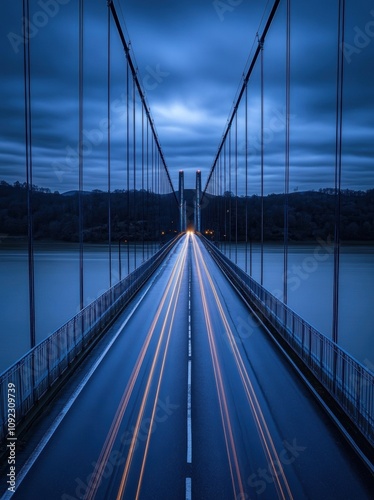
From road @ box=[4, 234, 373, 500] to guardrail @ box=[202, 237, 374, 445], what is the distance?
51cm

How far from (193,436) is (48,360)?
406cm

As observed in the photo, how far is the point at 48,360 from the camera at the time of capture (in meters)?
11.4

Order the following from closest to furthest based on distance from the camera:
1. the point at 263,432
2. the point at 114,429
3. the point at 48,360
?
the point at 263,432 → the point at 114,429 → the point at 48,360

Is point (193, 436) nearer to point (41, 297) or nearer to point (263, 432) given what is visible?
point (263, 432)

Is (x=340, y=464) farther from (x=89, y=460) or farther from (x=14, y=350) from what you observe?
(x=14, y=350)

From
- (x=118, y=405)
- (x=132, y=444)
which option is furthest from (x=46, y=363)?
(x=132, y=444)

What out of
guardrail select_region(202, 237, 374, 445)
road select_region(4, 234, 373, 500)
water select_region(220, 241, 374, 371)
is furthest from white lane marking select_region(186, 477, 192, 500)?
water select_region(220, 241, 374, 371)

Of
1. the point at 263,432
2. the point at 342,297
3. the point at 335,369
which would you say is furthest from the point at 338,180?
the point at 342,297

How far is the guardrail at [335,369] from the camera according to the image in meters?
8.91

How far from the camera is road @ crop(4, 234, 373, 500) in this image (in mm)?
7578

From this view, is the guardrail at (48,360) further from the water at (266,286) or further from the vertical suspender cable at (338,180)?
the water at (266,286)

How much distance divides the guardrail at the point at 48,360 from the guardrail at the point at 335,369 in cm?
639

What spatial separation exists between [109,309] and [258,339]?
6.96 m

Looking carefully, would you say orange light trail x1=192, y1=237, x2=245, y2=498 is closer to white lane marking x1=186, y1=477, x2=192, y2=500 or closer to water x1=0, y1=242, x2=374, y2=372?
white lane marking x1=186, y1=477, x2=192, y2=500
